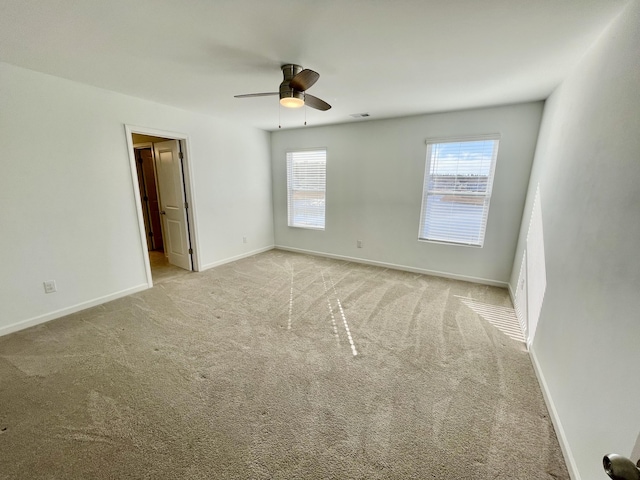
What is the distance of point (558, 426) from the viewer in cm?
152

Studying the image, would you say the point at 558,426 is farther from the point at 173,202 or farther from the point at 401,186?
the point at 173,202

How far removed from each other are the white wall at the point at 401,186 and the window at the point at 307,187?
14 centimetres

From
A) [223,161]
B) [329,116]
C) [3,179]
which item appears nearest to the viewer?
[3,179]

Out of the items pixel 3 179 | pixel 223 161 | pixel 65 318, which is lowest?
pixel 65 318

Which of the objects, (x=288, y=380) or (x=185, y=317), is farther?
(x=185, y=317)

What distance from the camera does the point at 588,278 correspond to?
4.71ft

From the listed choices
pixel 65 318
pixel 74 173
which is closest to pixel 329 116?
pixel 74 173

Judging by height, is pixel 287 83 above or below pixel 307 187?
above

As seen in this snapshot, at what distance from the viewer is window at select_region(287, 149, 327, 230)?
486 cm

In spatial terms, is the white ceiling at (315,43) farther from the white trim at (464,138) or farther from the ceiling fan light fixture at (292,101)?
the white trim at (464,138)

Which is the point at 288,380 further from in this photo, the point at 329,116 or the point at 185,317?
the point at 329,116

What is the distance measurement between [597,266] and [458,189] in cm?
255

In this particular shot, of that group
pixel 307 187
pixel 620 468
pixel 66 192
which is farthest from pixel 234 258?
pixel 620 468

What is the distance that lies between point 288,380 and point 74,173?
3.15 metres
